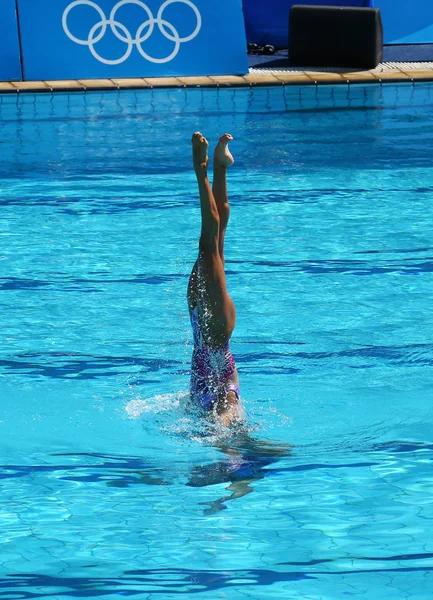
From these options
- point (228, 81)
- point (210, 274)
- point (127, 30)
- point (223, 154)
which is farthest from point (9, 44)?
point (210, 274)

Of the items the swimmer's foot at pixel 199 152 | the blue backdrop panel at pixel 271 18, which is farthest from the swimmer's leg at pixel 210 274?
the blue backdrop panel at pixel 271 18

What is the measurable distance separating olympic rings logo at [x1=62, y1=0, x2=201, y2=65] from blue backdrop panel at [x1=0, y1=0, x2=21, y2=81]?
56 centimetres

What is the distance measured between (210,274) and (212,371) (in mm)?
481

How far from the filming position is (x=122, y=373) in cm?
577

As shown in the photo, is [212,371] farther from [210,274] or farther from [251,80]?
[251,80]

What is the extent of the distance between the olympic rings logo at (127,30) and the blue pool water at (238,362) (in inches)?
55.4

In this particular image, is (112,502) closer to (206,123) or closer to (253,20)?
(206,123)

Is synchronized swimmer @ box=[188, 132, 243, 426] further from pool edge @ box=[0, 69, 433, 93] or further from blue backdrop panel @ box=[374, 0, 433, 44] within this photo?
blue backdrop panel @ box=[374, 0, 433, 44]

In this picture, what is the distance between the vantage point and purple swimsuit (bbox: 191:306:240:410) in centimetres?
486

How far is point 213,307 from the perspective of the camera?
Result: 4691 mm

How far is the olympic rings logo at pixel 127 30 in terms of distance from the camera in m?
12.2

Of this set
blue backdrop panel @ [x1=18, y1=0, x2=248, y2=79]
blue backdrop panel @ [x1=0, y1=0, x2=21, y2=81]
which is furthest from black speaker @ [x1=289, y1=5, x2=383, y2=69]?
blue backdrop panel @ [x1=0, y1=0, x2=21, y2=81]

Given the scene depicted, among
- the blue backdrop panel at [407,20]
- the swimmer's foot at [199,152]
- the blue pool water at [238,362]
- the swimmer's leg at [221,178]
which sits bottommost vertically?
the blue pool water at [238,362]

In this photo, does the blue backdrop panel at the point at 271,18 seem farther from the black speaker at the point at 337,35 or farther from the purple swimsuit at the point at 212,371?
the purple swimsuit at the point at 212,371
